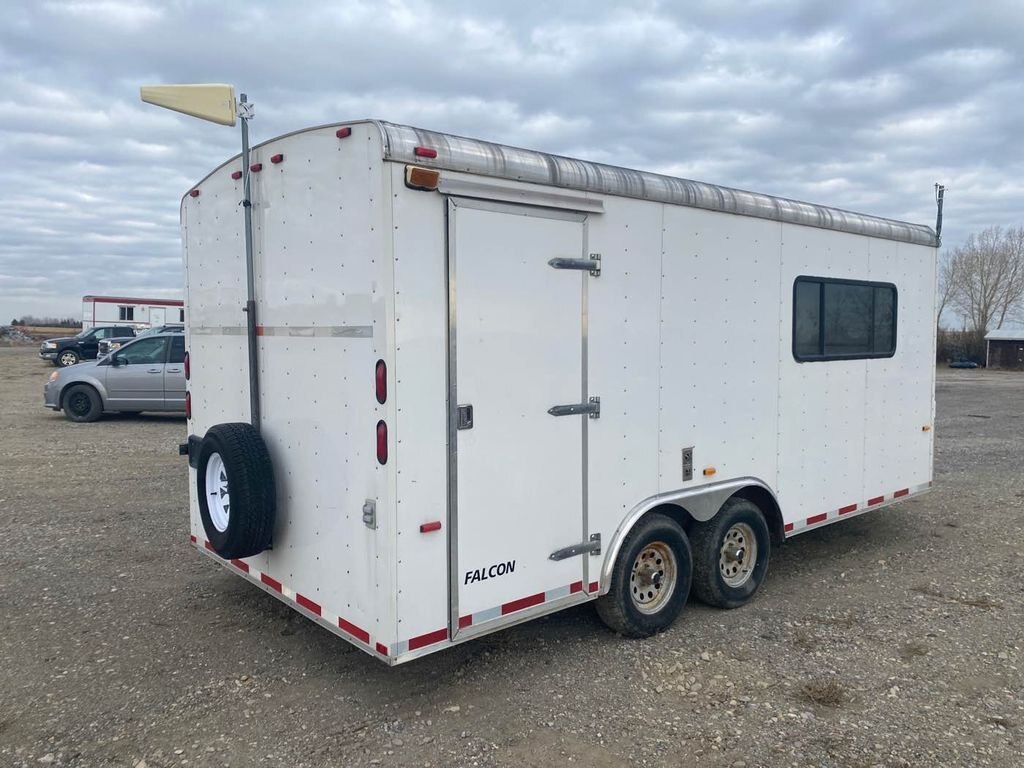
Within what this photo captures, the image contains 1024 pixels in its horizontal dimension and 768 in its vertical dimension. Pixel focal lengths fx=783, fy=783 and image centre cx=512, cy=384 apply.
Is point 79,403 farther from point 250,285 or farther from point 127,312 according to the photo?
point 127,312

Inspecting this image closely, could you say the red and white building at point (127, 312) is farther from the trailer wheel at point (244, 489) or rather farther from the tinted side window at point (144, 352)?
the trailer wheel at point (244, 489)

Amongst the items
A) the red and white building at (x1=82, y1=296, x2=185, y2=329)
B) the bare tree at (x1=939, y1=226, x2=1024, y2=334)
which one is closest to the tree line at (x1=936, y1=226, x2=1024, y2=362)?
the bare tree at (x1=939, y1=226, x2=1024, y2=334)

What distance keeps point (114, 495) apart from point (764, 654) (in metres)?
6.74

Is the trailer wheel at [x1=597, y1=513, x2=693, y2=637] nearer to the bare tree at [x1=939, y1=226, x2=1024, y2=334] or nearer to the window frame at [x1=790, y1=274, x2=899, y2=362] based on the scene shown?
the window frame at [x1=790, y1=274, x2=899, y2=362]

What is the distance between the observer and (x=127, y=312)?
1650 inches

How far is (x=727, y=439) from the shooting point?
198 inches

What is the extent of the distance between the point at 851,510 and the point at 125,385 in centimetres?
1224

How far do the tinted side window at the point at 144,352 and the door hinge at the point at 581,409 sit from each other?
1166 cm

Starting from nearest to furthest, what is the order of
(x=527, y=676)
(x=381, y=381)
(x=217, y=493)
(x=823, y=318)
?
(x=381, y=381), (x=527, y=676), (x=217, y=493), (x=823, y=318)

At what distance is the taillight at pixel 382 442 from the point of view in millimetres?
3439

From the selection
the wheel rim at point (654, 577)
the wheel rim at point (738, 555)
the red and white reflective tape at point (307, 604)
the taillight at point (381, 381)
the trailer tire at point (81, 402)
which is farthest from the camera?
the trailer tire at point (81, 402)

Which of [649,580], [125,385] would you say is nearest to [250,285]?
[649,580]

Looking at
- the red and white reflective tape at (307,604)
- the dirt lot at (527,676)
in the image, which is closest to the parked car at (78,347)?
the dirt lot at (527,676)

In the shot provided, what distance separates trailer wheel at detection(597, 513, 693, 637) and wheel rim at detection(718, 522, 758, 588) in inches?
17.2
